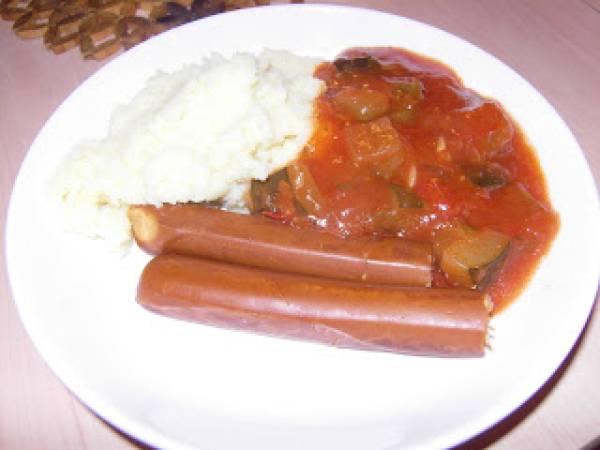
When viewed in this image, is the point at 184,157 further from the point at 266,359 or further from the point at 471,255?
the point at 471,255

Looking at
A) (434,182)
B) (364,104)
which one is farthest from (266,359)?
(364,104)

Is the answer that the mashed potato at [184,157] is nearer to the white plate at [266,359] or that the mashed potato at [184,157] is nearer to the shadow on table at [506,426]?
the white plate at [266,359]

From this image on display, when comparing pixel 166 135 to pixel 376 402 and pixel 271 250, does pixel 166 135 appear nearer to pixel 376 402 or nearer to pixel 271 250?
pixel 271 250

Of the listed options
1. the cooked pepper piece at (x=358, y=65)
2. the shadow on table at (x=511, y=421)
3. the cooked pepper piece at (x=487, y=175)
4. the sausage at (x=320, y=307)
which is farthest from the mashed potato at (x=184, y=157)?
the shadow on table at (x=511, y=421)

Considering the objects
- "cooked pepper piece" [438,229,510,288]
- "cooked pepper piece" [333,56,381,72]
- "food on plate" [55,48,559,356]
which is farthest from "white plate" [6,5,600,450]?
"cooked pepper piece" [333,56,381,72]

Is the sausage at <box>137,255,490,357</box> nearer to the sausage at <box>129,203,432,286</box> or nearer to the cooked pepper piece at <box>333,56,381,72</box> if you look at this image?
the sausage at <box>129,203,432,286</box>
